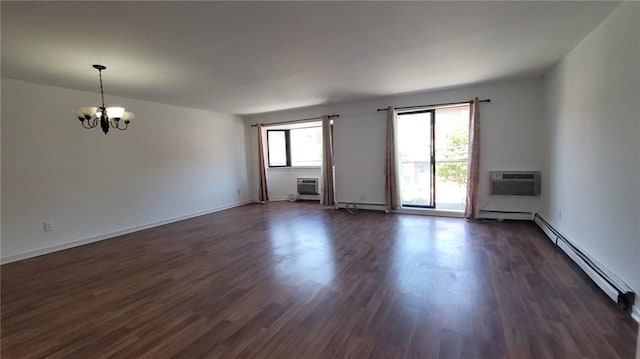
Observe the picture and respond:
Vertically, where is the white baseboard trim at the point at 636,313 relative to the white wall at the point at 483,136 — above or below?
below

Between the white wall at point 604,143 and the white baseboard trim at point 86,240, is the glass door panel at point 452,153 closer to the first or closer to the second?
the white wall at point 604,143

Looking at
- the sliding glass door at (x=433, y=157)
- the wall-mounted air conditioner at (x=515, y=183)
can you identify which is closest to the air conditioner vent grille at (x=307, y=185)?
the sliding glass door at (x=433, y=157)

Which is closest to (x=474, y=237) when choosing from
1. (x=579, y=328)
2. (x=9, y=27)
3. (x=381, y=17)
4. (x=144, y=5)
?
(x=579, y=328)

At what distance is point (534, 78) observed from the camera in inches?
172

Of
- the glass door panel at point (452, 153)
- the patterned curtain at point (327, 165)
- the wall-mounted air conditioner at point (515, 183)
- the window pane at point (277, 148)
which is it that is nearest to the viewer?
the wall-mounted air conditioner at point (515, 183)

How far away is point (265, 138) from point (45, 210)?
15.3 feet

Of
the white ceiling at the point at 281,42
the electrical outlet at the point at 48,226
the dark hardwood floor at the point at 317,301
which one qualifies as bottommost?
the dark hardwood floor at the point at 317,301

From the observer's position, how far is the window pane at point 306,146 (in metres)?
7.36

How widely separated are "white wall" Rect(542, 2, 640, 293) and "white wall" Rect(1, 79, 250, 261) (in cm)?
625

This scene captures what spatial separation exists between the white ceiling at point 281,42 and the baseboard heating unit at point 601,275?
2.18m

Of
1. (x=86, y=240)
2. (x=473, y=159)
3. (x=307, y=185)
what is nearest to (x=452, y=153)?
(x=473, y=159)

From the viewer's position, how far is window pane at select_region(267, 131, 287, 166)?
7.72 metres

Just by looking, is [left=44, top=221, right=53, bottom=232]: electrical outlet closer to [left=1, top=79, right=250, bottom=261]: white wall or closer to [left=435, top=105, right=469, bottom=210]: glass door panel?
[left=1, top=79, right=250, bottom=261]: white wall

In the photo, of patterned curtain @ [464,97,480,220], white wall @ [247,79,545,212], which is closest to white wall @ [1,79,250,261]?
white wall @ [247,79,545,212]
